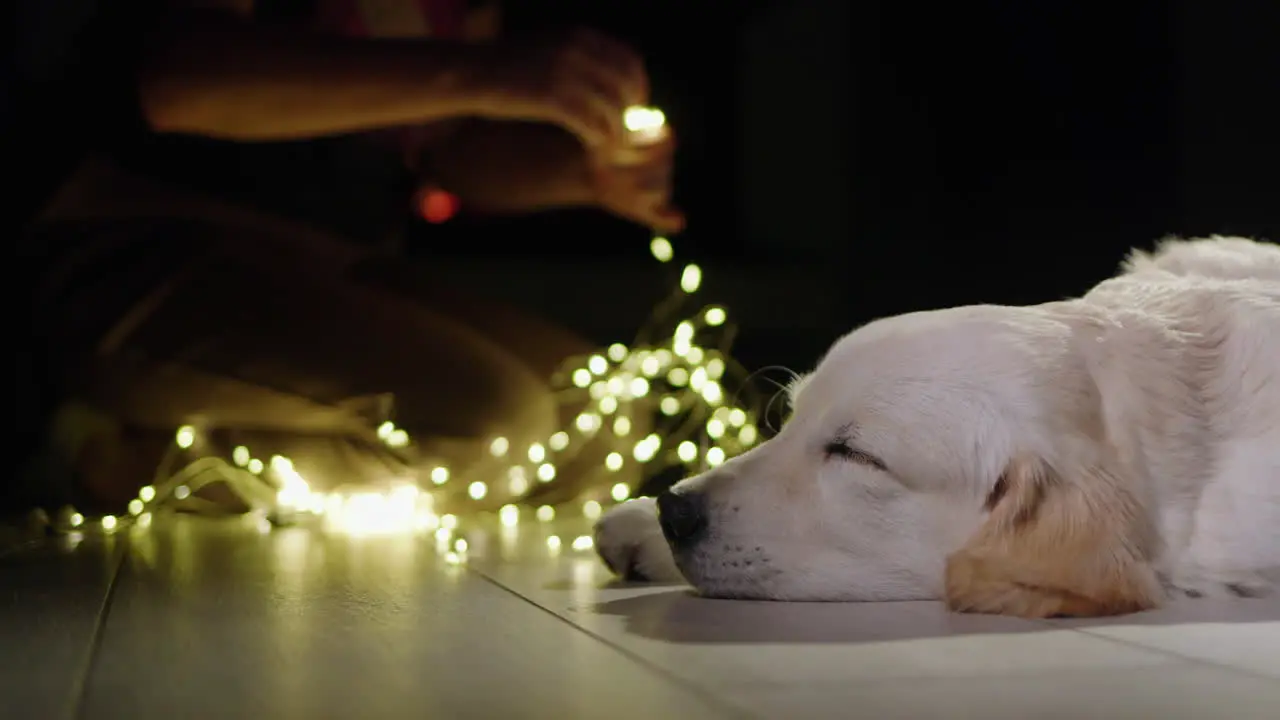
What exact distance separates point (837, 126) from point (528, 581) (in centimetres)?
401

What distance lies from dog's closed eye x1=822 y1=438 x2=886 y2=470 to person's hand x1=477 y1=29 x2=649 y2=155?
102 cm

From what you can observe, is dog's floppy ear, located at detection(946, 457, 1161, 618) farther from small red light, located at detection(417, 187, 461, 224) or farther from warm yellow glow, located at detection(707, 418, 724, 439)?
small red light, located at detection(417, 187, 461, 224)

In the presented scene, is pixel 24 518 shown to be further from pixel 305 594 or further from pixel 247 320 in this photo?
pixel 305 594

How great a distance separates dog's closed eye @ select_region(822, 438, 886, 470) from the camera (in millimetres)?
1644

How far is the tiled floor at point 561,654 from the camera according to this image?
1108mm

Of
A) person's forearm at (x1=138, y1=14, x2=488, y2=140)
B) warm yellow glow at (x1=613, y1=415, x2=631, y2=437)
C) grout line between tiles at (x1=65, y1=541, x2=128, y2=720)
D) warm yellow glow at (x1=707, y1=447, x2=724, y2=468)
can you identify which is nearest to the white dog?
grout line between tiles at (x1=65, y1=541, x2=128, y2=720)

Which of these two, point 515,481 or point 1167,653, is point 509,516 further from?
point 1167,653

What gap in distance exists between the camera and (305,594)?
5.66ft

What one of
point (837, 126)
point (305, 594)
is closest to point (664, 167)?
point (305, 594)

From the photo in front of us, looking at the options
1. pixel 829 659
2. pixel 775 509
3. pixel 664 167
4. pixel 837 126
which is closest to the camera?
pixel 829 659

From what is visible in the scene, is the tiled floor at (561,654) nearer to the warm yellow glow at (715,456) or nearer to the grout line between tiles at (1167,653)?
the grout line between tiles at (1167,653)

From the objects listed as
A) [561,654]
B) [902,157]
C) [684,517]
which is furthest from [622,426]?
[902,157]

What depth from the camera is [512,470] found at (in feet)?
10.6

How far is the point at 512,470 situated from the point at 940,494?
1.73 m
